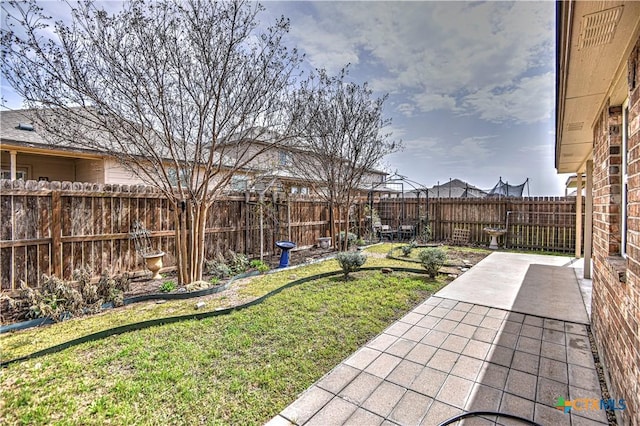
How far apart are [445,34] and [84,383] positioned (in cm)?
833

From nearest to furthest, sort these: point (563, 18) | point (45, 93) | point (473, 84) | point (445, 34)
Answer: point (563, 18) → point (45, 93) → point (445, 34) → point (473, 84)

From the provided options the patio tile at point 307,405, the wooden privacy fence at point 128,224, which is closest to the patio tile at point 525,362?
the patio tile at point 307,405

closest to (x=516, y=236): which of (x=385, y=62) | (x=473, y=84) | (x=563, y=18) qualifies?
(x=473, y=84)

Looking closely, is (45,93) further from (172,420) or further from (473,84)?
(473,84)

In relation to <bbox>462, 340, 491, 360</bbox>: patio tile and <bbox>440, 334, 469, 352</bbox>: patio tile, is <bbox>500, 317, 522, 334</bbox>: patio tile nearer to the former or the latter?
<bbox>462, 340, 491, 360</bbox>: patio tile

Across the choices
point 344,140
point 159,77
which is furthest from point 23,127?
point 344,140

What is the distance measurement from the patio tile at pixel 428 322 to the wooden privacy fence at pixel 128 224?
474 cm

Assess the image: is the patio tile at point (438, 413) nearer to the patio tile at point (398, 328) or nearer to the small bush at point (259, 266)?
the patio tile at point (398, 328)

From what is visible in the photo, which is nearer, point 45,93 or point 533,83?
point 45,93

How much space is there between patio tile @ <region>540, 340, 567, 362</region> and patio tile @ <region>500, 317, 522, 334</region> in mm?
343

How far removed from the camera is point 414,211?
532 inches

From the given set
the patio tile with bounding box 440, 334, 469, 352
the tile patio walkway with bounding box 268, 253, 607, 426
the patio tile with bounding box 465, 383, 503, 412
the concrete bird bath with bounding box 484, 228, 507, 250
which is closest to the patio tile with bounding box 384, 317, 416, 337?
the tile patio walkway with bounding box 268, 253, 607, 426

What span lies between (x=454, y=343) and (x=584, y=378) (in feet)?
3.53

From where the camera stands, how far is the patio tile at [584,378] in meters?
2.41
